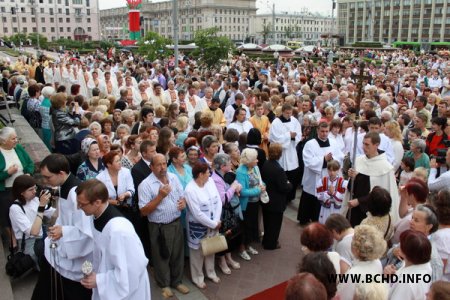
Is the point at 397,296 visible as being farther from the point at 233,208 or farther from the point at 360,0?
the point at 360,0

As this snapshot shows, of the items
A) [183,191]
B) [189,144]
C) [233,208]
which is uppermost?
[189,144]

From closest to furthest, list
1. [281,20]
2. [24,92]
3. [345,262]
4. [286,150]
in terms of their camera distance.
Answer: [345,262]
[286,150]
[24,92]
[281,20]

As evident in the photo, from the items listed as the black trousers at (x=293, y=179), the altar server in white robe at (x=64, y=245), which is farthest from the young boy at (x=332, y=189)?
the altar server in white robe at (x=64, y=245)

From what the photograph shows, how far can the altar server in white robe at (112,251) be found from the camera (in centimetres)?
325

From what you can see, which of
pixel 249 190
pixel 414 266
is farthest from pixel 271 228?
pixel 414 266

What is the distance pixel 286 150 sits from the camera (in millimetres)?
8234

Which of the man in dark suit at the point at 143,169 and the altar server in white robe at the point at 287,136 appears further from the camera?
the altar server in white robe at the point at 287,136

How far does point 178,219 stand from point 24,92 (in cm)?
875

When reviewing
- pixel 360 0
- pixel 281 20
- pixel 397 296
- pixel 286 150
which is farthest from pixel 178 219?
pixel 281 20

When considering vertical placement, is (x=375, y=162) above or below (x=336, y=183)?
above

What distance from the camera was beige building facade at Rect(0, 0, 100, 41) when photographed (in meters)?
107

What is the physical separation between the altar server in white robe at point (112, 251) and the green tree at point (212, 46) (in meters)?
15.7

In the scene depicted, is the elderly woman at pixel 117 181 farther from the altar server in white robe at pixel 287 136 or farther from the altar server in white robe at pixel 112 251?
the altar server in white robe at pixel 287 136

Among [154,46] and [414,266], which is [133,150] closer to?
[414,266]
